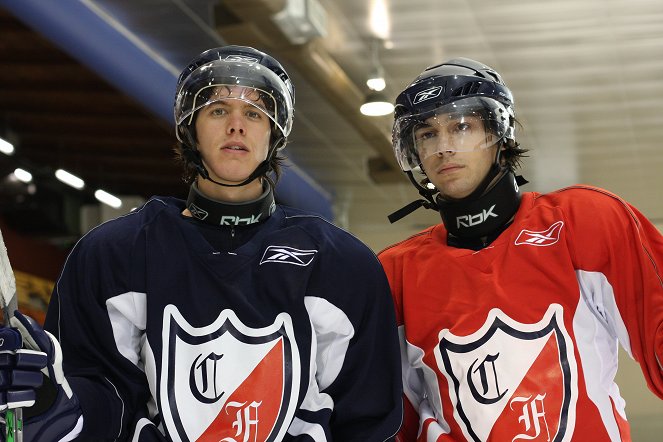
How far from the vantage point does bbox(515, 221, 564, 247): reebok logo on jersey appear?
2.24m

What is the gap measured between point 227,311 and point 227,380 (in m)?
0.15

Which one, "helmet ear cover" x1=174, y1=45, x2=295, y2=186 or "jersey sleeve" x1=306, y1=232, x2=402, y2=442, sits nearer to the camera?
"jersey sleeve" x1=306, y1=232, x2=402, y2=442

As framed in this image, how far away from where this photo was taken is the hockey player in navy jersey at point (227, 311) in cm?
193

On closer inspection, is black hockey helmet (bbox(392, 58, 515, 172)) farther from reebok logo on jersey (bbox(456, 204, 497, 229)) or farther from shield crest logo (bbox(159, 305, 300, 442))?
shield crest logo (bbox(159, 305, 300, 442))

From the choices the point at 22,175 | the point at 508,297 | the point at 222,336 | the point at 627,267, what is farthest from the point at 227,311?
the point at 22,175

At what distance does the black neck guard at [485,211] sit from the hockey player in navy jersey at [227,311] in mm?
311

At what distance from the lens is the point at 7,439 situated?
1.57 metres

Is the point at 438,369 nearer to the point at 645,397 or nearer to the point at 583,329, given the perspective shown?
the point at 583,329

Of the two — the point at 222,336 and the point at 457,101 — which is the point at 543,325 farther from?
the point at 222,336

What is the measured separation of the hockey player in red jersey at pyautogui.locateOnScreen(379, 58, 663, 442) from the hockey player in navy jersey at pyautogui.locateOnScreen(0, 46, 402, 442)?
0.20 metres

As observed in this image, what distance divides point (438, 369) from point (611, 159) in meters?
6.89

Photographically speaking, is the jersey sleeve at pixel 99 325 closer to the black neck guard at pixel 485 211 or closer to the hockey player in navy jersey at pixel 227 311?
the hockey player in navy jersey at pixel 227 311

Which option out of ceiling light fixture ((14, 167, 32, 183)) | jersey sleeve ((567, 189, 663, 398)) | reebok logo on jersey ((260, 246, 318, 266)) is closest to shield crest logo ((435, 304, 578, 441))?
jersey sleeve ((567, 189, 663, 398))

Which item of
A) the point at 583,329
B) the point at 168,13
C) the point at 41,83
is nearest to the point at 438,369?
the point at 583,329
